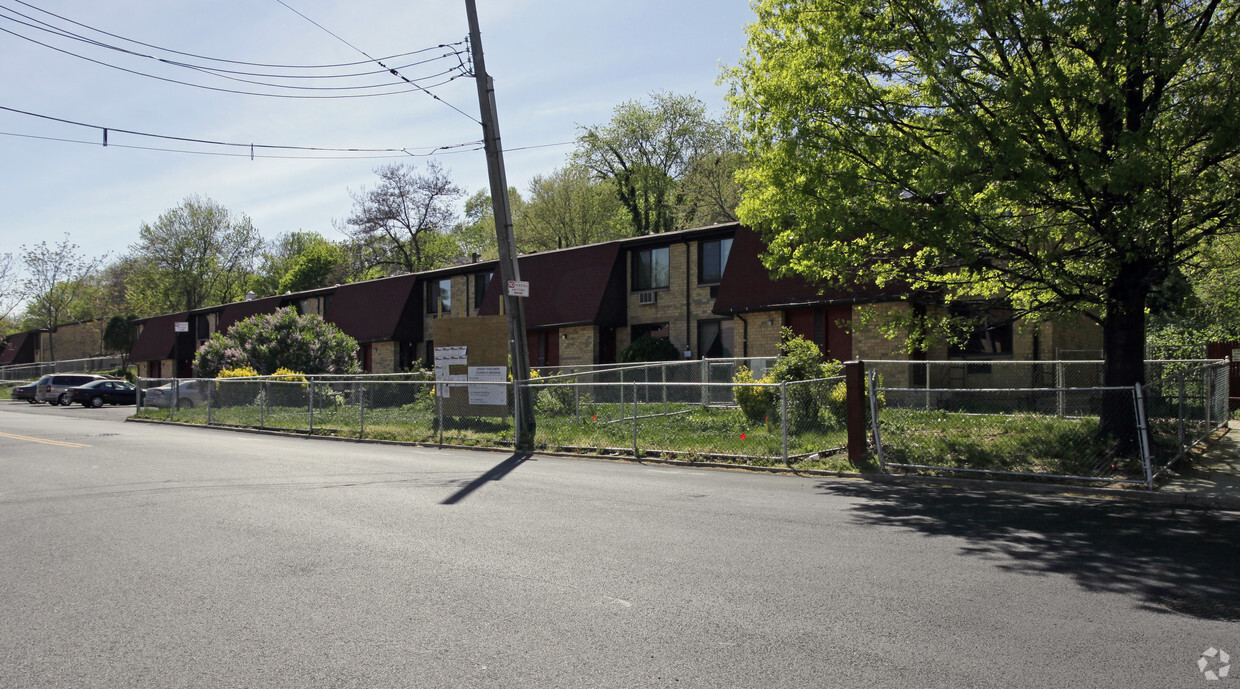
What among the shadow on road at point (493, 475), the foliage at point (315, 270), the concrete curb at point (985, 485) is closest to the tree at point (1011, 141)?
the concrete curb at point (985, 485)

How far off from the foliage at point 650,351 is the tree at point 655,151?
2306 centimetres

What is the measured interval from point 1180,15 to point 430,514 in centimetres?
1161

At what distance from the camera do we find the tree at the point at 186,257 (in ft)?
225

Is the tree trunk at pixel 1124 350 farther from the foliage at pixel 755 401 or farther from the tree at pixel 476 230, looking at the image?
the tree at pixel 476 230

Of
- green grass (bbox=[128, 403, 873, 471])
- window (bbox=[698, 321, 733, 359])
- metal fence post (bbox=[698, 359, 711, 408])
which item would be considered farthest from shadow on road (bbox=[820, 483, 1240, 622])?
window (bbox=[698, 321, 733, 359])

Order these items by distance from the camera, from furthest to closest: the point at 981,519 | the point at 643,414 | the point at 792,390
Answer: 1. the point at 643,414
2. the point at 792,390
3. the point at 981,519

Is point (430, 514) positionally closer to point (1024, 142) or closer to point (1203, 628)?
point (1203, 628)

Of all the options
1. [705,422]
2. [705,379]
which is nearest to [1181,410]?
[705,422]

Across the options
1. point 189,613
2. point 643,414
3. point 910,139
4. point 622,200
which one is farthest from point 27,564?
point 622,200

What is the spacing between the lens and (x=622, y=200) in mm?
51625

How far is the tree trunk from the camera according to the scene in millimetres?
11500

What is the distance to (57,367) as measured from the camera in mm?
60719

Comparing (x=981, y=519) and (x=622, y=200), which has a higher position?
(x=622, y=200)

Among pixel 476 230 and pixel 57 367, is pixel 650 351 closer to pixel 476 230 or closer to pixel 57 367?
pixel 476 230
